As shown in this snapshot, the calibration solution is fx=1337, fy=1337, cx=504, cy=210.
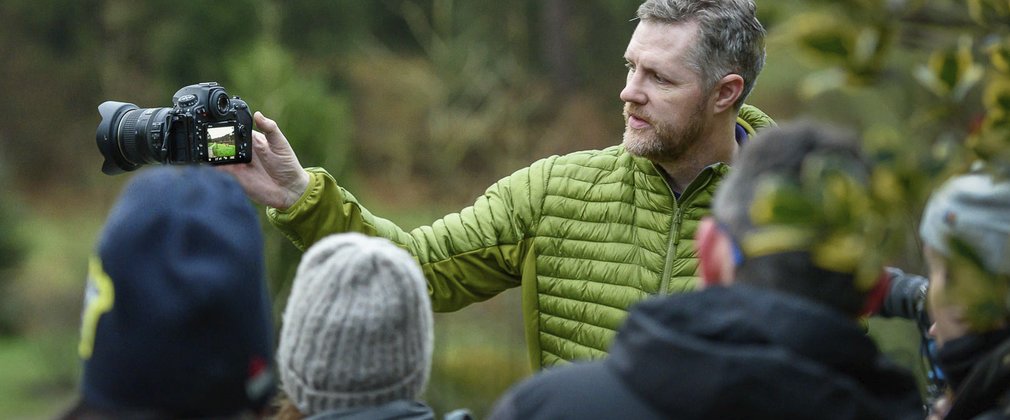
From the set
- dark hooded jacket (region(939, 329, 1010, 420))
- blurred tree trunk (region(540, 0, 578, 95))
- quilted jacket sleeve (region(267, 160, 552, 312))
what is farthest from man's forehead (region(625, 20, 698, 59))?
blurred tree trunk (region(540, 0, 578, 95))

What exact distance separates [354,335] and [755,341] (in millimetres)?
506

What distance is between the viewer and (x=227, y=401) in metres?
1.68

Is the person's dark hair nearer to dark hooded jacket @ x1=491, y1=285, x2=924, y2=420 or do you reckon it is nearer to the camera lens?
dark hooded jacket @ x1=491, y1=285, x2=924, y2=420

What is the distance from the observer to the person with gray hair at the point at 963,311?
1863 mm

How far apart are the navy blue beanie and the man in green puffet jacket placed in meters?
1.24

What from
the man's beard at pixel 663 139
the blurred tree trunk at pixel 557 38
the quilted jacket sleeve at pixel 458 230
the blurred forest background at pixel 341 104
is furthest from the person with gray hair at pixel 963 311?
the blurred tree trunk at pixel 557 38

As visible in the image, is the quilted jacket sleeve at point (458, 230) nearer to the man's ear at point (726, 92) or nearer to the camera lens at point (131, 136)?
the camera lens at point (131, 136)

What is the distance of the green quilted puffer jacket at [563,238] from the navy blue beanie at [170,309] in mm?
1241

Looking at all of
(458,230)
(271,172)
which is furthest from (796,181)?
(271,172)

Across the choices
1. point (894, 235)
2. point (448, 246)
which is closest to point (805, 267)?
point (894, 235)

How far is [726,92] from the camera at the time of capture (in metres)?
2.98

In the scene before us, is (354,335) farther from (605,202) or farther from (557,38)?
(557,38)

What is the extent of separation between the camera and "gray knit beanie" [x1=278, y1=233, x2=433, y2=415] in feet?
5.61

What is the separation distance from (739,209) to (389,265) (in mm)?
457
